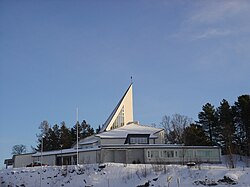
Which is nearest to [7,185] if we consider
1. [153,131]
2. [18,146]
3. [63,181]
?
[63,181]

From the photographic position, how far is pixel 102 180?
24859mm

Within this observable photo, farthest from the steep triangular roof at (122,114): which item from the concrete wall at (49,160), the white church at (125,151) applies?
the concrete wall at (49,160)

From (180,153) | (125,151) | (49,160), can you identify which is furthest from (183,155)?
(49,160)

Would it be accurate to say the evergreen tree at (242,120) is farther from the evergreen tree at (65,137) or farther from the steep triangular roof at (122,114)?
the evergreen tree at (65,137)

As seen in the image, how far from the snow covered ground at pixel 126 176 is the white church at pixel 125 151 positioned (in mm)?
10663

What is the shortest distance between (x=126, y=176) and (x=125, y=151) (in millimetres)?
17772

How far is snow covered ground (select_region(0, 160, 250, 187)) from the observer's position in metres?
21.0

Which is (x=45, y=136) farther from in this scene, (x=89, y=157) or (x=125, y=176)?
(x=125, y=176)

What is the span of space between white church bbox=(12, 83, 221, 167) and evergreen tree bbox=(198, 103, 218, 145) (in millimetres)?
7798

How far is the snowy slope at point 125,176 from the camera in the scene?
21.1m

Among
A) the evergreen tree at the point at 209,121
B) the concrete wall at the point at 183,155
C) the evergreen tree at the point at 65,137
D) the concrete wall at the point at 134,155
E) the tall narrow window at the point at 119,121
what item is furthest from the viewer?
the evergreen tree at the point at 65,137

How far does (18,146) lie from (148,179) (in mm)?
60641

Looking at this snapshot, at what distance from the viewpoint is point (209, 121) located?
185 ft

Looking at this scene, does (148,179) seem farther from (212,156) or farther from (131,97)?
(131,97)
